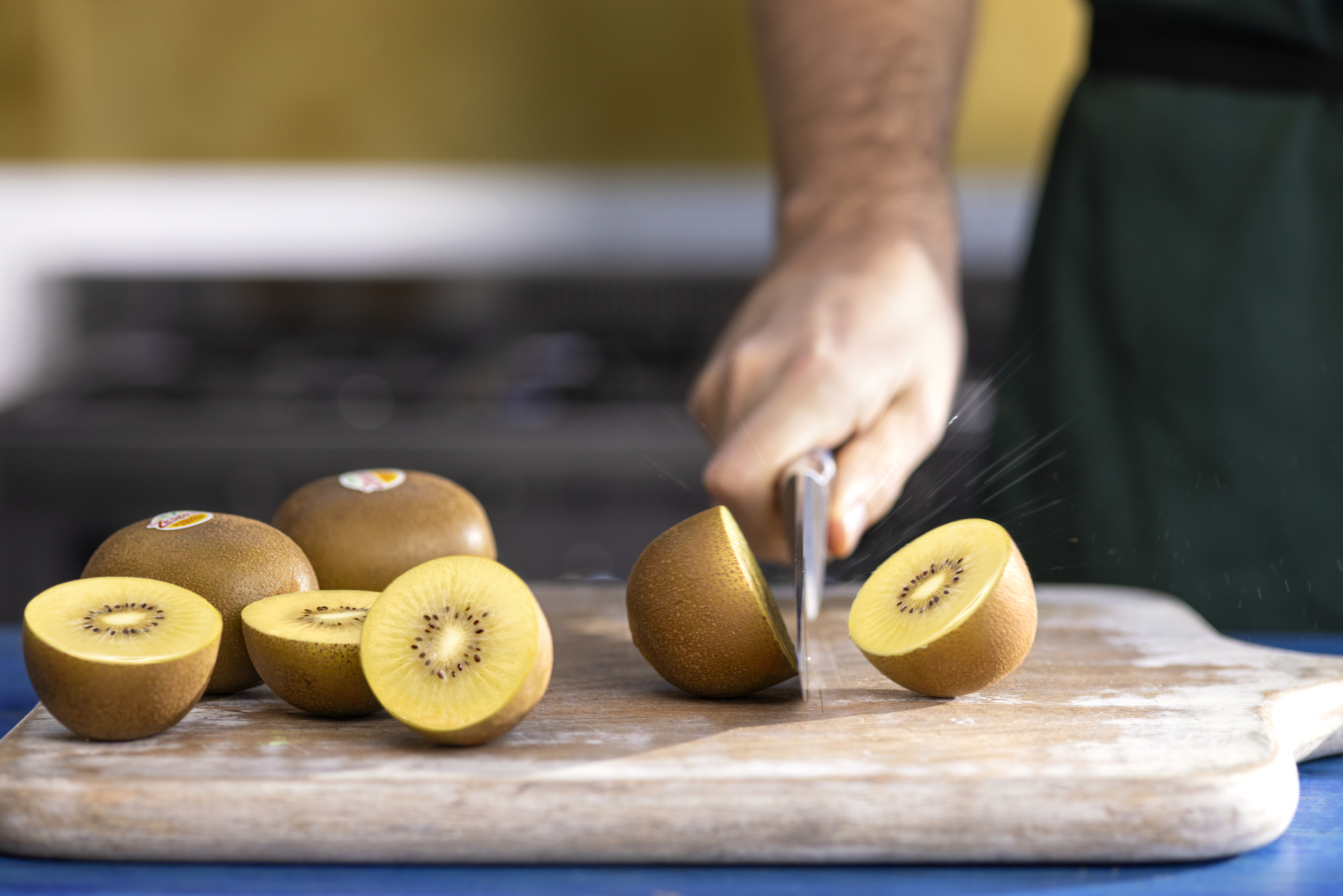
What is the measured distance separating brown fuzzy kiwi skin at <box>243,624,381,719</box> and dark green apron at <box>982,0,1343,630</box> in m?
1.07

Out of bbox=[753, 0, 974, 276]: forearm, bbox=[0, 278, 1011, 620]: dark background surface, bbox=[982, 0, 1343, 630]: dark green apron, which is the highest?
bbox=[753, 0, 974, 276]: forearm

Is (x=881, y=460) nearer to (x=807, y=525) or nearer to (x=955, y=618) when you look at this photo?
(x=807, y=525)

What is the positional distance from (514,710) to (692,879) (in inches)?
6.6

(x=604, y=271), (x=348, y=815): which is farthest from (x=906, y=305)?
(x=604, y=271)

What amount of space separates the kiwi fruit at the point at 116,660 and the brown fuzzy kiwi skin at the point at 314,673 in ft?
0.13

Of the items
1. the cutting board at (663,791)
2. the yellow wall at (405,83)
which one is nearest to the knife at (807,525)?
the cutting board at (663,791)

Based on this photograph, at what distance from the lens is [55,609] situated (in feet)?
3.04

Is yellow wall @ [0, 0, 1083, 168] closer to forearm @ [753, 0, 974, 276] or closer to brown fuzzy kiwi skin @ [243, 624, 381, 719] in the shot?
forearm @ [753, 0, 974, 276]

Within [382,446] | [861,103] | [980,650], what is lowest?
[382,446]

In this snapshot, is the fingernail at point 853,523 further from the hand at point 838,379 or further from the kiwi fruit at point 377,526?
the kiwi fruit at point 377,526

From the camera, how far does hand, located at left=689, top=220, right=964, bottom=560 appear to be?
131 cm

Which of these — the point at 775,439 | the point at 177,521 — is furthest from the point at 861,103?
the point at 177,521

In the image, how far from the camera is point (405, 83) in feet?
10.1

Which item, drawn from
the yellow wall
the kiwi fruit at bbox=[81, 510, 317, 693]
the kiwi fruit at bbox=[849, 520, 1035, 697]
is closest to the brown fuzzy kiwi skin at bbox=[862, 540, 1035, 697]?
the kiwi fruit at bbox=[849, 520, 1035, 697]
